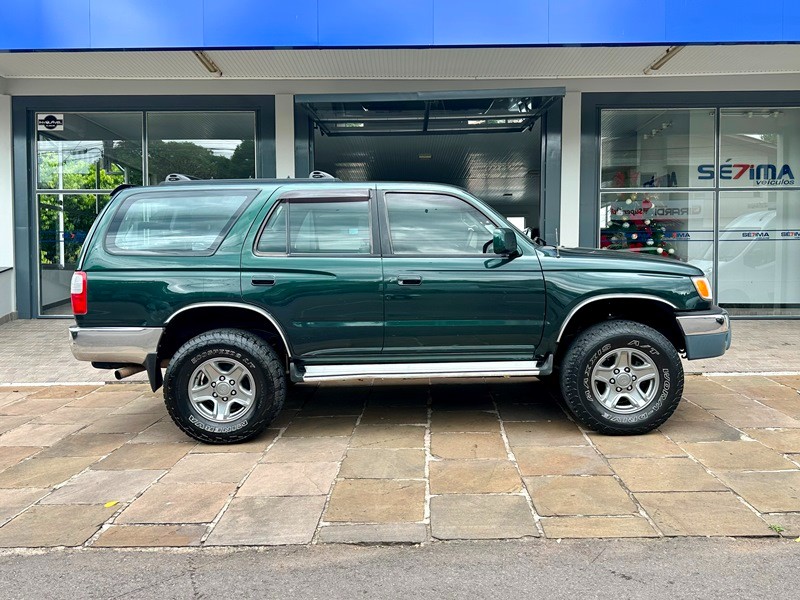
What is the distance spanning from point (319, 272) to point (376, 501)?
5.87 feet

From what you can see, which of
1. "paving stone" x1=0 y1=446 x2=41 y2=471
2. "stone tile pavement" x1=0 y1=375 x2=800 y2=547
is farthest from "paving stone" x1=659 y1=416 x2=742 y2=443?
"paving stone" x1=0 y1=446 x2=41 y2=471

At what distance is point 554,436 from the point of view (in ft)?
16.6

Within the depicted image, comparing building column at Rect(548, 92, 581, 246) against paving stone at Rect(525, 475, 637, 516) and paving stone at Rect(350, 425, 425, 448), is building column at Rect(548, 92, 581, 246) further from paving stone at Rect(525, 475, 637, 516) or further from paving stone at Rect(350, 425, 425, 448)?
paving stone at Rect(525, 475, 637, 516)

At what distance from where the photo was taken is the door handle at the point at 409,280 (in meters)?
4.93

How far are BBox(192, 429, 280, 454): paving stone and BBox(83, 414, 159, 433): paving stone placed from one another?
848 mm

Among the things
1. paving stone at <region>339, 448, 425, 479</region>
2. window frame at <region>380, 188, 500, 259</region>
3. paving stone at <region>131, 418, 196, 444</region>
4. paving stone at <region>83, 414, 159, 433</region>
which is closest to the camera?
paving stone at <region>339, 448, 425, 479</region>

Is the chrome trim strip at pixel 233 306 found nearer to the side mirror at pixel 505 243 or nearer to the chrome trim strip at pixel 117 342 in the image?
the chrome trim strip at pixel 117 342

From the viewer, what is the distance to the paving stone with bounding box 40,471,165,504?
158 inches

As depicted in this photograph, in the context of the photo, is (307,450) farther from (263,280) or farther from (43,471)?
(43,471)

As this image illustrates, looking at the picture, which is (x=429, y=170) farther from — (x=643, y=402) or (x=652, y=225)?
(x=643, y=402)

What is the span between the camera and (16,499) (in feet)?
13.3

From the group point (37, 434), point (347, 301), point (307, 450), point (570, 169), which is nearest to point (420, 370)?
point (347, 301)

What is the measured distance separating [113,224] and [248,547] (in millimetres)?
2843

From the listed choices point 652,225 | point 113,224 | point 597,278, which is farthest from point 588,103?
point 113,224
